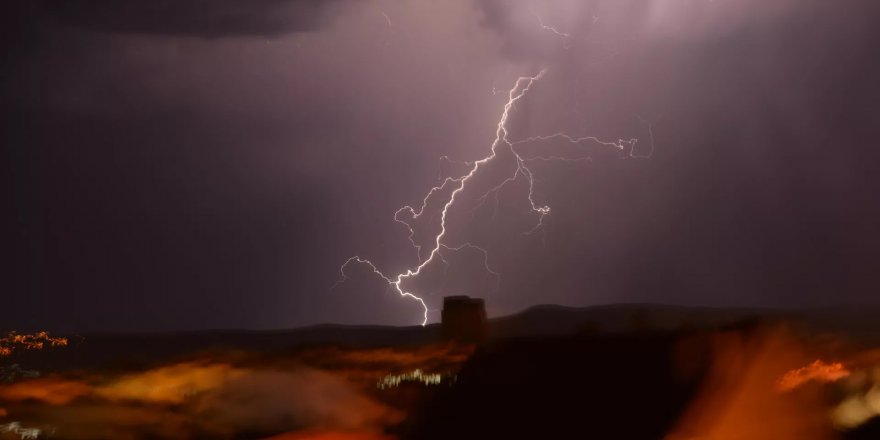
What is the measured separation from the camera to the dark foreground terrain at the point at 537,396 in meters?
11.5

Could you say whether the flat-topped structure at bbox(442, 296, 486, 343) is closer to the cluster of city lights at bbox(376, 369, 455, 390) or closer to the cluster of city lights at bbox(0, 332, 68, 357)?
the cluster of city lights at bbox(376, 369, 455, 390)

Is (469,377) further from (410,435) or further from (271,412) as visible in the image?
(271,412)

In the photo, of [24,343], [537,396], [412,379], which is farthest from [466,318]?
[24,343]

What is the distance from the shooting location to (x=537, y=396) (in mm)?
13102

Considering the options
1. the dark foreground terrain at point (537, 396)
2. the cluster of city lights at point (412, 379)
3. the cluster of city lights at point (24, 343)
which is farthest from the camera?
the cluster of city lights at point (24, 343)

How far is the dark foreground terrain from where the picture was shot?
11.5 metres

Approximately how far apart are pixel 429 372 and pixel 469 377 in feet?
11.6

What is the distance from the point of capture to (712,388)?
40.2 ft

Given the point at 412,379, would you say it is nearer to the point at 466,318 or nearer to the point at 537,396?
the point at 466,318

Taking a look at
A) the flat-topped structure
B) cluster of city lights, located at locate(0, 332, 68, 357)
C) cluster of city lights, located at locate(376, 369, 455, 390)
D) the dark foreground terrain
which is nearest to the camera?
the dark foreground terrain

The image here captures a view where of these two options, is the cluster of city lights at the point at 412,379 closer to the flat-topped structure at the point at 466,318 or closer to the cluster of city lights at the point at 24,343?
the flat-topped structure at the point at 466,318

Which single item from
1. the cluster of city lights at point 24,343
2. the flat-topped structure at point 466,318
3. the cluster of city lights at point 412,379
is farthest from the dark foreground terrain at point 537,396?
the cluster of city lights at point 24,343

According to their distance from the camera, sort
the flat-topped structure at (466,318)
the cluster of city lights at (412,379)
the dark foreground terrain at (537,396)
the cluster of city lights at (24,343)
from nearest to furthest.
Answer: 1. the dark foreground terrain at (537,396)
2. the cluster of city lights at (412,379)
3. the flat-topped structure at (466,318)
4. the cluster of city lights at (24,343)

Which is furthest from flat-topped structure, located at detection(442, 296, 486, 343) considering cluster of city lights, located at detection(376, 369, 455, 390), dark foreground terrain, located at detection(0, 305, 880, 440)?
cluster of city lights, located at detection(376, 369, 455, 390)
